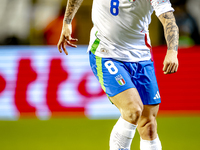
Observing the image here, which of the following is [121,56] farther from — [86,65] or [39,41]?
[39,41]

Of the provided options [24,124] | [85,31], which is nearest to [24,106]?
[24,124]

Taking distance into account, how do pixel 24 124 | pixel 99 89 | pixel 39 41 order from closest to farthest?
1. pixel 24 124
2. pixel 99 89
3. pixel 39 41

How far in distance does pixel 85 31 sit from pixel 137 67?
528cm

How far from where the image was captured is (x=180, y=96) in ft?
17.4

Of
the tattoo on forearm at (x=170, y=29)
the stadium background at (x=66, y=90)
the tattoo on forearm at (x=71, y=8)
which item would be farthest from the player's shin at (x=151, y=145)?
the stadium background at (x=66, y=90)

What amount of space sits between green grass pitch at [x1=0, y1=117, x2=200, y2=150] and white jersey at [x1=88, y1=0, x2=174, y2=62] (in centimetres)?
146

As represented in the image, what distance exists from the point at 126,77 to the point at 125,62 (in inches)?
6.3

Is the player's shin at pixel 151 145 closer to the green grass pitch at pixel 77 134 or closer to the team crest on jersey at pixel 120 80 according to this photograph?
the team crest on jersey at pixel 120 80

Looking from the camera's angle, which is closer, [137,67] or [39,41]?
[137,67]

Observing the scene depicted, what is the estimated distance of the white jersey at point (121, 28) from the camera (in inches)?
94.3

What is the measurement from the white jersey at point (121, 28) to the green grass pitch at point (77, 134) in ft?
4.81

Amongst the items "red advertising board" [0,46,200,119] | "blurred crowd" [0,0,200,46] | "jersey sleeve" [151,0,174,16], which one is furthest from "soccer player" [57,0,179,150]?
"blurred crowd" [0,0,200,46]

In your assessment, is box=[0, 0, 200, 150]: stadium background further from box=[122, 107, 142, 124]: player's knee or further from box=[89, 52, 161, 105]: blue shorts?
box=[122, 107, 142, 124]: player's knee

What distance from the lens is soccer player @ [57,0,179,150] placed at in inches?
89.1
